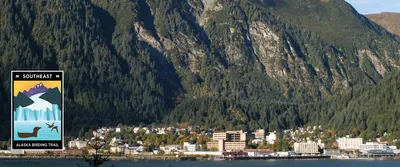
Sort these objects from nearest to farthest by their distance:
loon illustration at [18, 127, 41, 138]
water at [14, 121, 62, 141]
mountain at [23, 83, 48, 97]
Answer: water at [14, 121, 62, 141]
loon illustration at [18, 127, 41, 138]
mountain at [23, 83, 48, 97]

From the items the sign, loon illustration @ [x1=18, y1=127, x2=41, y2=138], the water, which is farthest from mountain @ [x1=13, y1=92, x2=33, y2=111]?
loon illustration @ [x1=18, y1=127, x2=41, y2=138]

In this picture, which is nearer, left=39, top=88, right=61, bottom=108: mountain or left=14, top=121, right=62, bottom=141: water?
left=14, top=121, right=62, bottom=141: water

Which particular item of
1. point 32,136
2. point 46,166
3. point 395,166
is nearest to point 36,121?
point 32,136

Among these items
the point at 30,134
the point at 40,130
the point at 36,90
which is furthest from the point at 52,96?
the point at 30,134

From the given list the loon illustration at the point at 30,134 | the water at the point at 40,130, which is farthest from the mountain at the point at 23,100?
the loon illustration at the point at 30,134

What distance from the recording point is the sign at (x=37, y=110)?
74.8 ft

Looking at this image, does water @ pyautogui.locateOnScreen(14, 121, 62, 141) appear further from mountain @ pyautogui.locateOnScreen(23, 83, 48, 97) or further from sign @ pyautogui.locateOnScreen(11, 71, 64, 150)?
mountain @ pyautogui.locateOnScreen(23, 83, 48, 97)

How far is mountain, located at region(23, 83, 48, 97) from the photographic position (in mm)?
23047

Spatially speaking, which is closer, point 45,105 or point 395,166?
point 45,105

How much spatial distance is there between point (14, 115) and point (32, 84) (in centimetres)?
92

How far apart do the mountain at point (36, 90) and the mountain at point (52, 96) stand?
11 cm

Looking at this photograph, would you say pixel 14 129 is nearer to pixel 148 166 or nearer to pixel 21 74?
pixel 21 74

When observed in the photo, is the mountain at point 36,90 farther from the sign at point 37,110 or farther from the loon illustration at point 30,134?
the loon illustration at point 30,134

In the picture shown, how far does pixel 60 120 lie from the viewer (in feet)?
74.8
